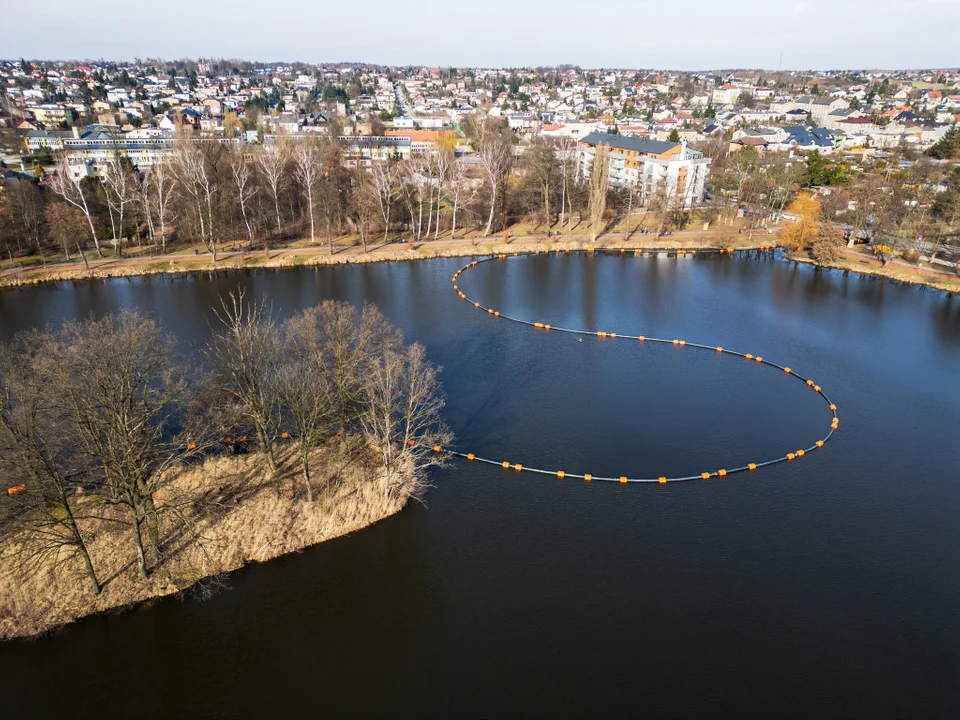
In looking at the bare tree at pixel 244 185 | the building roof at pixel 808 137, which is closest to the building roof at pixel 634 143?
the bare tree at pixel 244 185

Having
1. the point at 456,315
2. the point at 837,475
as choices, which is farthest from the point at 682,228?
the point at 837,475

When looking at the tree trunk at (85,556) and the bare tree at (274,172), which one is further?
the bare tree at (274,172)

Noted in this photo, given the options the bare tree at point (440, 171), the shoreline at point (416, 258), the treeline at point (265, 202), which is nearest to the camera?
the shoreline at point (416, 258)

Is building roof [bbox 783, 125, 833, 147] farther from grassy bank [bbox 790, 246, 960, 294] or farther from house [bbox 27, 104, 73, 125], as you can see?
house [bbox 27, 104, 73, 125]

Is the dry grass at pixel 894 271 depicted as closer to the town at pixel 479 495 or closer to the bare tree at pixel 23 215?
the town at pixel 479 495

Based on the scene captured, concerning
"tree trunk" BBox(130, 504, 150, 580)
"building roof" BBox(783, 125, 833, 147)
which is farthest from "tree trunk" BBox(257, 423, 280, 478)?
"building roof" BBox(783, 125, 833, 147)
